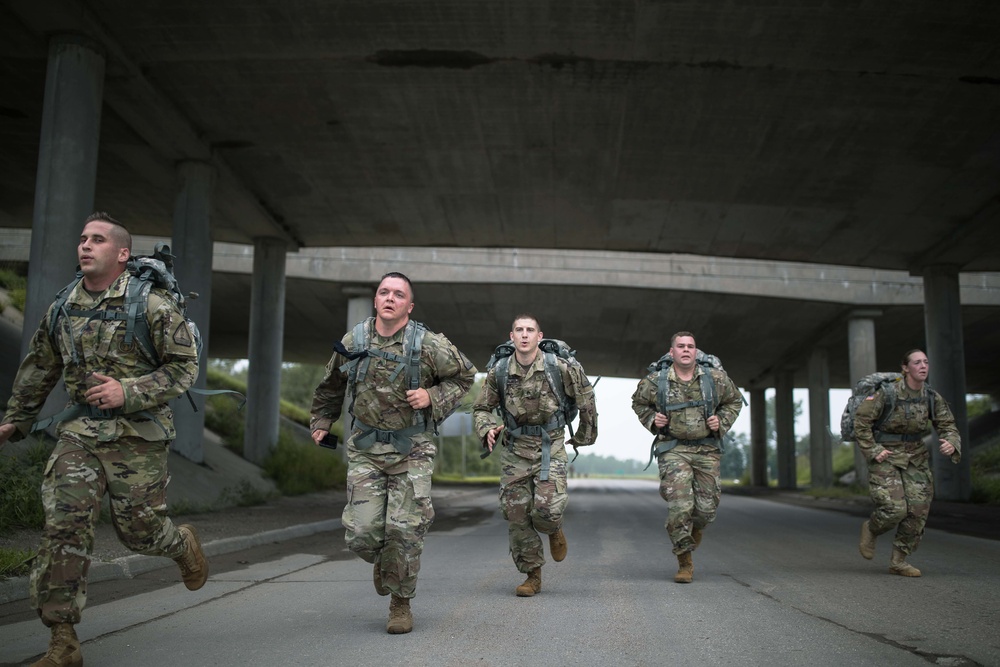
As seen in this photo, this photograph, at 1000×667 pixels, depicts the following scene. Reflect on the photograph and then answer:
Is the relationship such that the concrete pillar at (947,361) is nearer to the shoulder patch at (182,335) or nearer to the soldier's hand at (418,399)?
the soldier's hand at (418,399)

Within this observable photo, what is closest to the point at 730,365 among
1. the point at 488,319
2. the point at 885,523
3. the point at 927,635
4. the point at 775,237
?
the point at 488,319

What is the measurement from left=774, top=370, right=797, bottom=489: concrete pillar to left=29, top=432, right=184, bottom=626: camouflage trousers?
40410mm

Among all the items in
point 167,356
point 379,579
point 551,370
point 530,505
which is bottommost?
point 379,579

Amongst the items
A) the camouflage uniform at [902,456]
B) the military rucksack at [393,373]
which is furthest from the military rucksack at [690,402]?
the military rucksack at [393,373]

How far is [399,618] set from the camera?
5344 mm

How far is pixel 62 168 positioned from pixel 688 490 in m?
10.5

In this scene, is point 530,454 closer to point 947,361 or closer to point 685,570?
point 685,570

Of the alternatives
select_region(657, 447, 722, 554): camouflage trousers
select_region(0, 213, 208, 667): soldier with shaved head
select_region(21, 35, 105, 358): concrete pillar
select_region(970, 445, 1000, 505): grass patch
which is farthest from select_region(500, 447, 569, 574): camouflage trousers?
select_region(970, 445, 1000, 505): grass patch

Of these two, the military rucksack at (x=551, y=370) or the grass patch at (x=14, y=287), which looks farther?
the grass patch at (x=14, y=287)

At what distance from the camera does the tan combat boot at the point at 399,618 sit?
5.31m

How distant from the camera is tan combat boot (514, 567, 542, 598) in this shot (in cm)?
684

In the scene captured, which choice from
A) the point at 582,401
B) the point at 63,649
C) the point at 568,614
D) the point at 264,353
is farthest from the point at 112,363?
the point at 264,353

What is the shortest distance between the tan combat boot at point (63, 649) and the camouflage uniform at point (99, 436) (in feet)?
0.17

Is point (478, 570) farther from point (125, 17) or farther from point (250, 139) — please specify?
point (250, 139)
